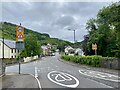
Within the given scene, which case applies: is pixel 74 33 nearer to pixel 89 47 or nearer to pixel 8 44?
pixel 89 47

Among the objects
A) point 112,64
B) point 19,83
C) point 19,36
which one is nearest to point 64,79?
point 19,83

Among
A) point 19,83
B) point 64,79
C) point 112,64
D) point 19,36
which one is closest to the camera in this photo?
point 19,83

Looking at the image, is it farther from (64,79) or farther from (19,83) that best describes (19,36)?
(19,83)

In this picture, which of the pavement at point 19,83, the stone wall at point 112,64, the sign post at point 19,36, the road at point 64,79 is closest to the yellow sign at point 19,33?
the sign post at point 19,36

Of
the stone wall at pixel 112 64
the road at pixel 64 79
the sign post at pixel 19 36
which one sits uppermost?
the sign post at pixel 19 36

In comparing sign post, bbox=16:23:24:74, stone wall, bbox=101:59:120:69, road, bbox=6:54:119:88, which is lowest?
road, bbox=6:54:119:88

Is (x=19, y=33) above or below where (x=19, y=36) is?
above

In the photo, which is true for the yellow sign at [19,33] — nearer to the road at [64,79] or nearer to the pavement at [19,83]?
the road at [64,79]

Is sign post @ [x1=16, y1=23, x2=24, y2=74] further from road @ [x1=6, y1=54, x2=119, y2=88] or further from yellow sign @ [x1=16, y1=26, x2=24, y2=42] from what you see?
road @ [x1=6, y1=54, x2=119, y2=88]

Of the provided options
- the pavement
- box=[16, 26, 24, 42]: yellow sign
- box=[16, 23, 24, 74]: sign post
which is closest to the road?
the pavement

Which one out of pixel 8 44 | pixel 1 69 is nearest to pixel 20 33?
pixel 1 69

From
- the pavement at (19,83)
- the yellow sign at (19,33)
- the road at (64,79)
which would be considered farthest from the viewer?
the yellow sign at (19,33)

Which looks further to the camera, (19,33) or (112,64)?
(112,64)

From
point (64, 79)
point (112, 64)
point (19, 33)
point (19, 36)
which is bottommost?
point (64, 79)
